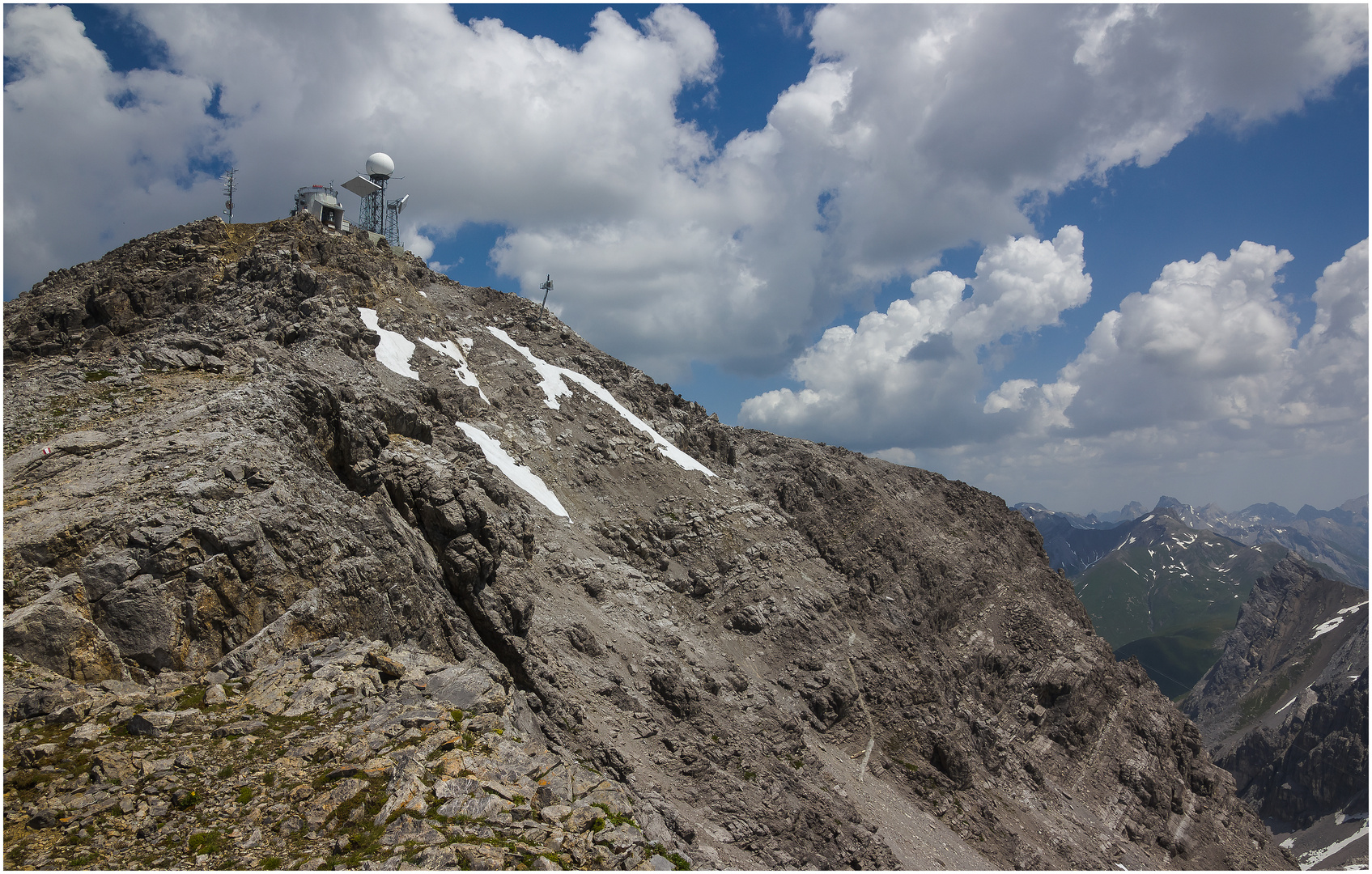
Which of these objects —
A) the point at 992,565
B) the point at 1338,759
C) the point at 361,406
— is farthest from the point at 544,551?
the point at 1338,759

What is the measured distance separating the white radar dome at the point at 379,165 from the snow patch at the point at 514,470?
4001 centimetres

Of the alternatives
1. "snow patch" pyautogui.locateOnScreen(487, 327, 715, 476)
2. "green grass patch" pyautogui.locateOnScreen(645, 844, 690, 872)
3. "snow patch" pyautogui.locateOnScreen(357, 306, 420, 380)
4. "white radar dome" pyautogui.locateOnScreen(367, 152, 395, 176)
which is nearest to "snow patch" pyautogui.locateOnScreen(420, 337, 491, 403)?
"snow patch" pyautogui.locateOnScreen(357, 306, 420, 380)

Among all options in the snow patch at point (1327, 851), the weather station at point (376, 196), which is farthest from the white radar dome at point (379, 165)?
the snow patch at point (1327, 851)

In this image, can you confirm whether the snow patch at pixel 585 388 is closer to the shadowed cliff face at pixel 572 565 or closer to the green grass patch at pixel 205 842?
the shadowed cliff face at pixel 572 565

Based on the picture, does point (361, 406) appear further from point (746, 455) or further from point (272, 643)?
point (746, 455)

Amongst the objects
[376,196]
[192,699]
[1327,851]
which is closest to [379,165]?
[376,196]

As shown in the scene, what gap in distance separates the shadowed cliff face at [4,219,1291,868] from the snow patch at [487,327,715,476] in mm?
312

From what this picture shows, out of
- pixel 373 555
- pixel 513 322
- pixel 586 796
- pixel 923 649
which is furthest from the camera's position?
pixel 513 322

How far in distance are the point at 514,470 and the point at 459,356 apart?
46.2 feet

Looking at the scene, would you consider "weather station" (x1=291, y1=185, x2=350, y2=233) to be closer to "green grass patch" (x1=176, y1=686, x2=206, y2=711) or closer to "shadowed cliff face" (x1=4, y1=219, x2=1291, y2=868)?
"shadowed cliff face" (x1=4, y1=219, x2=1291, y2=868)

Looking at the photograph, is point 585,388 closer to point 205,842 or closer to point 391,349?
point 391,349

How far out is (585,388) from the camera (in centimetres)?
6209

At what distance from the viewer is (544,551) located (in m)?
44.9

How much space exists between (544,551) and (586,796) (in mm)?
31107
